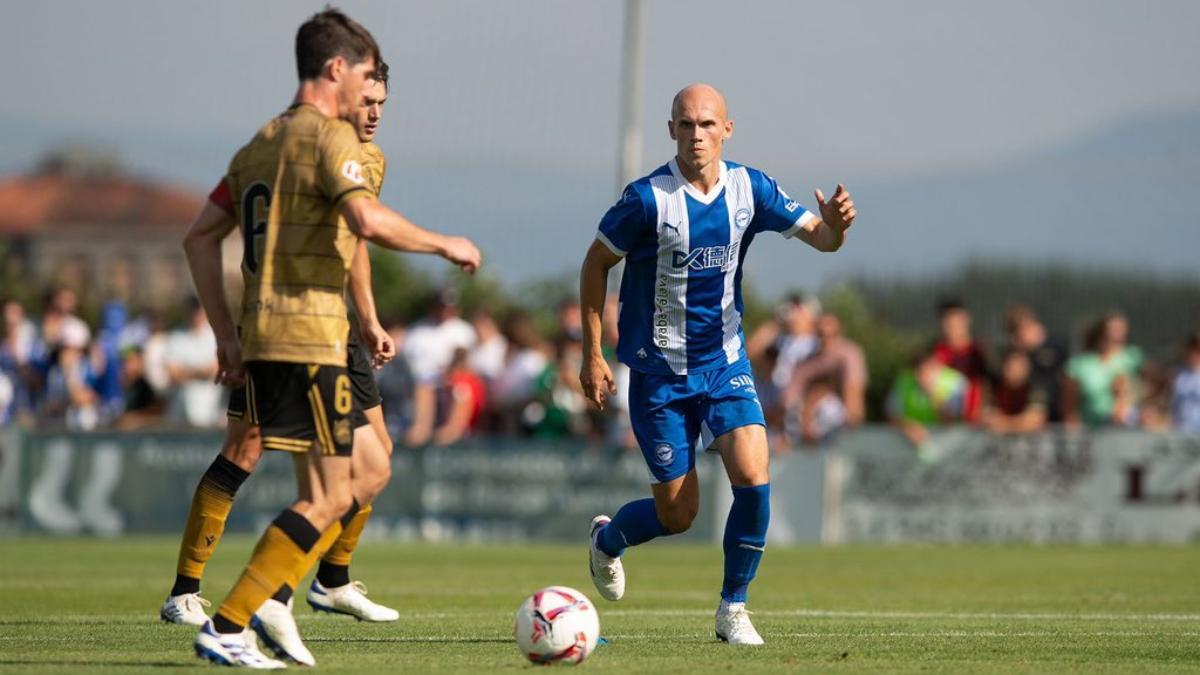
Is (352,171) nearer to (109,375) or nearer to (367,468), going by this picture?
(367,468)

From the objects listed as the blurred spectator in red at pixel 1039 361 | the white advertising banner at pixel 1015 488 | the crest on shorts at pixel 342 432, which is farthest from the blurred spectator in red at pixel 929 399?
the crest on shorts at pixel 342 432

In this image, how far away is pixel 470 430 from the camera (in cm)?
2073

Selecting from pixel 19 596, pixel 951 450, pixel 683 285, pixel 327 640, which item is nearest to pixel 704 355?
pixel 683 285

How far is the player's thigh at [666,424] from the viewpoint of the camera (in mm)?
9008

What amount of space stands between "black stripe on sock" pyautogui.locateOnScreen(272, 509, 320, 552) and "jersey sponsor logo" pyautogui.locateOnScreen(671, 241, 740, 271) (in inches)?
101

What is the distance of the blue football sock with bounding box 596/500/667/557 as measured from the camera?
932 cm

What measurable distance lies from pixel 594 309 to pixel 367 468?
1813 millimetres

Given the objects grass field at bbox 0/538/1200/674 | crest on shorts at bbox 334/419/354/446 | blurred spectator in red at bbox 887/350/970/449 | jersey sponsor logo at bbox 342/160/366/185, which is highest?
jersey sponsor logo at bbox 342/160/366/185

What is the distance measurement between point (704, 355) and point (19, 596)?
199 inches

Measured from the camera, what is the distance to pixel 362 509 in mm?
8875

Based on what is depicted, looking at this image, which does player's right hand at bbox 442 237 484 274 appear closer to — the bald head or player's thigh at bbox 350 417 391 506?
player's thigh at bbox 350 417 391 506

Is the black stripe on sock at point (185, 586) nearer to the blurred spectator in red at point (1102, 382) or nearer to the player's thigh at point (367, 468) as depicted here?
the player's thigh at point (367, 468)

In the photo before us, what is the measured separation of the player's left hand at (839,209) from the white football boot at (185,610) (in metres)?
3.65

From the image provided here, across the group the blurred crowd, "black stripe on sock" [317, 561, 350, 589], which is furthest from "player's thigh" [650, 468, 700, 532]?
the blurred crowd
